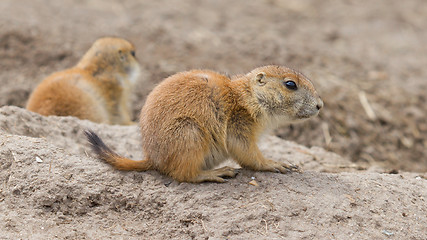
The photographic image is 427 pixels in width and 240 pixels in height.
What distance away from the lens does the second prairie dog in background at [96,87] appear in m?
6.88

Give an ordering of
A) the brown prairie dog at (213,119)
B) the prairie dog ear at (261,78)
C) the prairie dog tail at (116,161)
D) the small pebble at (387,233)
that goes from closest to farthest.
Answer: the small pebble at (387,233), the brown prairie dog at (213,119), the prairie dog tail at (116,161), the prairie dog ear at (261,78)

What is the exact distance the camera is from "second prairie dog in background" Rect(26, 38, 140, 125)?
6.88 m

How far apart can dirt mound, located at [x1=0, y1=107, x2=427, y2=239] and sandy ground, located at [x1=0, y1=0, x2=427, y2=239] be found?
0.01 m

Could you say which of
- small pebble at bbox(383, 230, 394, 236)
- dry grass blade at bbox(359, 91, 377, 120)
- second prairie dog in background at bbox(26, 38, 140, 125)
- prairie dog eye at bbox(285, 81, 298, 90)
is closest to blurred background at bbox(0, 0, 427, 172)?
dry grass blade at bbox(359, 91, 377, 120)

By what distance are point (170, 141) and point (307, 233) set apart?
53.5 inches

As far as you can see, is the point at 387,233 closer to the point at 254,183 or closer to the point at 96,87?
the point at 254,183

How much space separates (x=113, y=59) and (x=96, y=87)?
2.02 feet

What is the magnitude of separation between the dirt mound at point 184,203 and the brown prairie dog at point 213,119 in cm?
13

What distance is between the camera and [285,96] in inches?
181

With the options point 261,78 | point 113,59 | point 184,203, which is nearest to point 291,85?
point 261,78

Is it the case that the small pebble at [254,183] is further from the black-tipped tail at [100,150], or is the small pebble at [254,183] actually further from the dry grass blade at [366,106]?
the dry grass blade at [366,106]

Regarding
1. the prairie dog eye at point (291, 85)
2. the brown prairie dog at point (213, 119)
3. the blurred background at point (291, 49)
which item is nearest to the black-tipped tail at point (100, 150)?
the brown prairie dog at point (213, 119)

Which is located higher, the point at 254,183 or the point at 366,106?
the point at 254,183

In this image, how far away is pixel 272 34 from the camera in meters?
11.5
